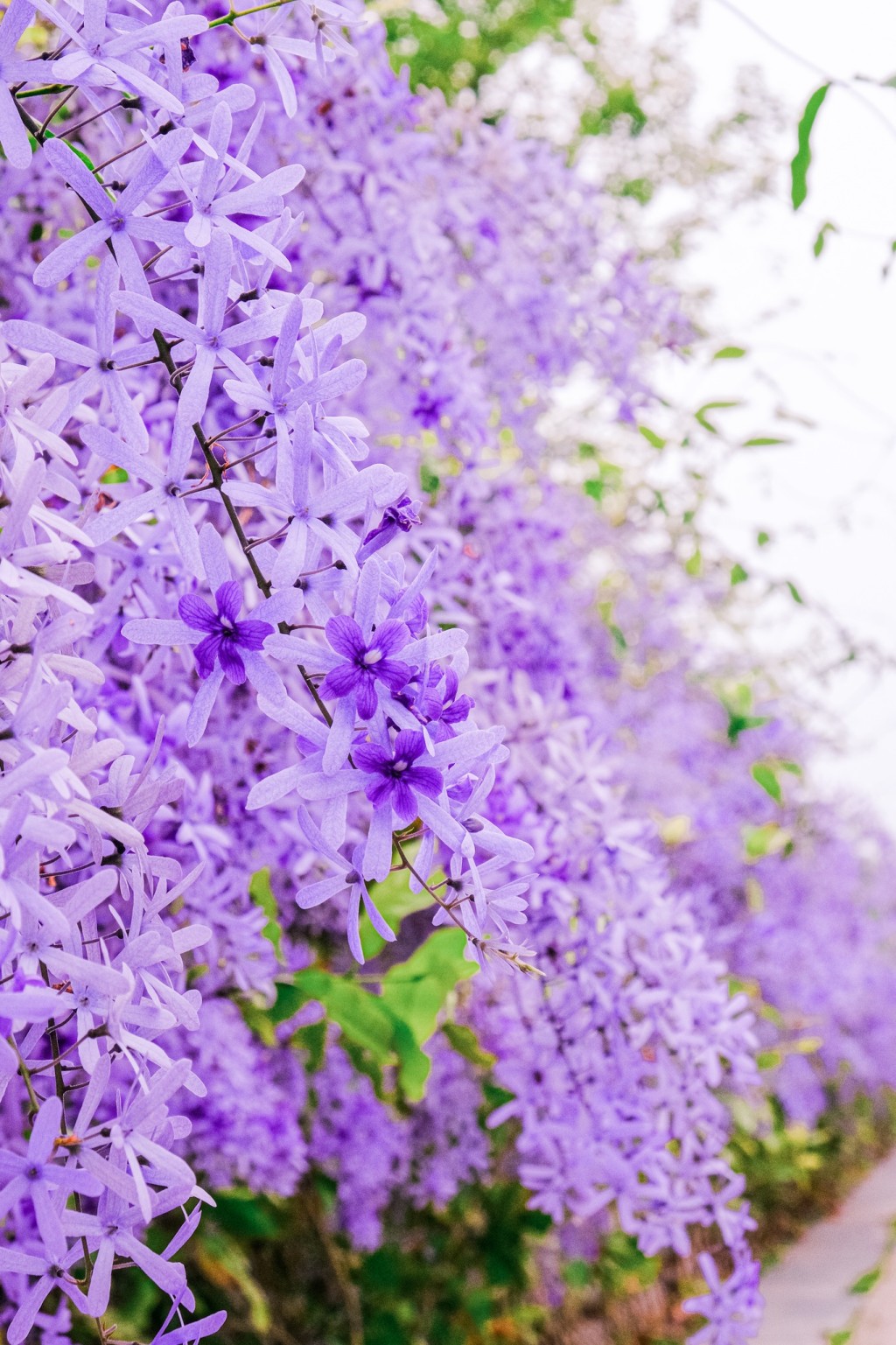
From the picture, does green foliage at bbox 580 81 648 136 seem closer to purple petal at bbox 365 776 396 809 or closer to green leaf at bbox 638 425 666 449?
green leaf at bbox 638 425 666 449

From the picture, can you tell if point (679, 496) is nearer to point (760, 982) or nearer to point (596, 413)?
point (596, 413)

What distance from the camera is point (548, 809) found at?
1.25 meters

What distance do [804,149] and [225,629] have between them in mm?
919

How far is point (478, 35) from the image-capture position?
17.2 ft

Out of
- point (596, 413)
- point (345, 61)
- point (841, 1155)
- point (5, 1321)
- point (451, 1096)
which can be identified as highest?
point (345, 61)

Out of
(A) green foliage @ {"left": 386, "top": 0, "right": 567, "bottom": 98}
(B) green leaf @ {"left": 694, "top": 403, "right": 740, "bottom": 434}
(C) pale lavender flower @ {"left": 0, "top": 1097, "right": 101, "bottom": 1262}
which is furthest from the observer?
(A) green foliage @ {"left": 386, "top": 0, "right": 567, "bottom": 98}

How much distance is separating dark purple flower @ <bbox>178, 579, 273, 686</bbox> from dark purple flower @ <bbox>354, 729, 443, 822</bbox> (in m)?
0.07

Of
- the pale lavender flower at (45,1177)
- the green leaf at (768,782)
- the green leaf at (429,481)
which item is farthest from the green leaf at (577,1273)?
the pale lavender flower at (45,1177)

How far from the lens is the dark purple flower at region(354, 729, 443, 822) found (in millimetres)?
536

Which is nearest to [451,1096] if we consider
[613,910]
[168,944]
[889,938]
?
[613,910]

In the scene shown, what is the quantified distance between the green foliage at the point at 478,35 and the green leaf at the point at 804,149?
3.90 m

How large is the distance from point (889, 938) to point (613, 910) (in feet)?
22.8

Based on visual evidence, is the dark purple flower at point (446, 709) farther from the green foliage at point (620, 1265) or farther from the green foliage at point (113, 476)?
the green foliage at point (620, 1265)

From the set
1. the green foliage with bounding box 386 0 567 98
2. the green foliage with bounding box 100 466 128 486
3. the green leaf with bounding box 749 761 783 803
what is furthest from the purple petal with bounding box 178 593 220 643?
the green foliage with bounding box 386 0 567 98
